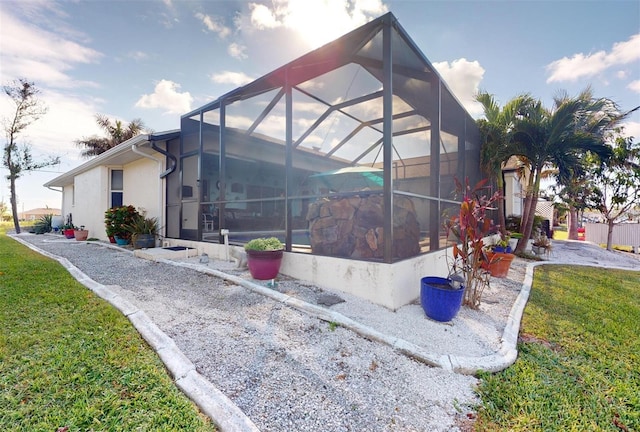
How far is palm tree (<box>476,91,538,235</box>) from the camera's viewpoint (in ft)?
26.4

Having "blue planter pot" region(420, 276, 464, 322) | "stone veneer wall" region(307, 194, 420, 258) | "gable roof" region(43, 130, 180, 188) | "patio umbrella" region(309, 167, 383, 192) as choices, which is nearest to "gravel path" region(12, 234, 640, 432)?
"blue planter pot" region(420, 276, 464, 322)

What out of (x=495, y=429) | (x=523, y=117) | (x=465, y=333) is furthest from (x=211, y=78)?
(x=523, y=117)

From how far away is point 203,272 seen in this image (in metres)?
5.07

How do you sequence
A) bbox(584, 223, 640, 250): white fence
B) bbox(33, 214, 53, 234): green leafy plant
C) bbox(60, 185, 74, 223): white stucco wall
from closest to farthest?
bbox(584, 223, 640, 250): white fence → bbox(60, 185, 74, 223): white stucco wall → bbox(33, 214, 53, 234): green leafy plant

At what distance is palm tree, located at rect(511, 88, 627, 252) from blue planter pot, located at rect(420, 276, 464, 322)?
6.82 meters

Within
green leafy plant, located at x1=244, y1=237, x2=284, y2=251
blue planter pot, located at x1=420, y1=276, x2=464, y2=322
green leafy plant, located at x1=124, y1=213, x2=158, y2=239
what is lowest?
blue planter pot, located at x1=420, y1=276, x2=464, y2=322

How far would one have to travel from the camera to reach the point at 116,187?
34.8ft

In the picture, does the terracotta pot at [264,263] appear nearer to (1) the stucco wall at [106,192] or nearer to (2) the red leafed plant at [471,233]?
(2) the red leafed plant at [471,233]

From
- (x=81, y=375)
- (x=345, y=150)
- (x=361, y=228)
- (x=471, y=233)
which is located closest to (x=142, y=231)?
(x=345, y=150)

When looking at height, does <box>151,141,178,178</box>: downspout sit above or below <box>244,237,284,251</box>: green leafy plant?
above

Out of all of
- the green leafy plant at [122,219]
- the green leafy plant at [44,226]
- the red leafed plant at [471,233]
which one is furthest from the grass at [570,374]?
the green leafy plant at [44,226]

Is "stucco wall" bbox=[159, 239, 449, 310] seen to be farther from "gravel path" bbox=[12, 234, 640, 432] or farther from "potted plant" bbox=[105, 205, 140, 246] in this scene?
"potted plant" bbox=[105, 205, 140, 246]

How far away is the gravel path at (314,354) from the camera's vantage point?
1.86 meters

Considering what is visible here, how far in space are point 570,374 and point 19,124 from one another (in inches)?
849
